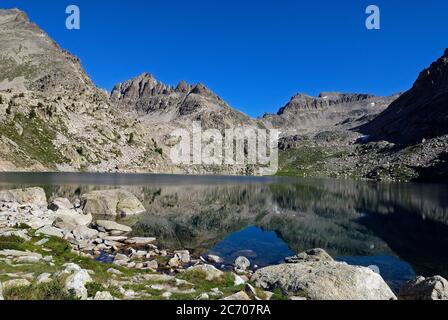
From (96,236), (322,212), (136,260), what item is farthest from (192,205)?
(136,260)

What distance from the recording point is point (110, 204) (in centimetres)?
5612

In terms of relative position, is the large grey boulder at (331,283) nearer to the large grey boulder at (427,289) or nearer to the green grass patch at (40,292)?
the large grey boulder at (427,289)

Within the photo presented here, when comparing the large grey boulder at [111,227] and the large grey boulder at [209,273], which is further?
the large grey boulder at [111,227]

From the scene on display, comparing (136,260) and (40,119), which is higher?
(40,119)

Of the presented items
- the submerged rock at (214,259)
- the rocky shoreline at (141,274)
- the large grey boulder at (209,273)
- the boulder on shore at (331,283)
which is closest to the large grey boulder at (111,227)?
the rocky shoreline at (141,274)

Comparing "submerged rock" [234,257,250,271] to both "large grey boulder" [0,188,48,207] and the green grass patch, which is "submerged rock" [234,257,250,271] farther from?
"large grey boulder" [0,188,48,207]

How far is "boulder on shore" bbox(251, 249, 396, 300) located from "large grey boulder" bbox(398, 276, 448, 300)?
192cm

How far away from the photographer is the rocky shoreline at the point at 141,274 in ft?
50.0

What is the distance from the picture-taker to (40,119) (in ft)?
656

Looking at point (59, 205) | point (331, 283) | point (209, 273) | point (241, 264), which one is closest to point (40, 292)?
point (209, 273)

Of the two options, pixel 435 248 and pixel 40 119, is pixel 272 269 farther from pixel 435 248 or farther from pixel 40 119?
pixel 40 119

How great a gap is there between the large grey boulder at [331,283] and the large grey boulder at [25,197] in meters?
44.8

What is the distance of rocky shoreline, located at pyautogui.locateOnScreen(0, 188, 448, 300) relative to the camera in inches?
599
